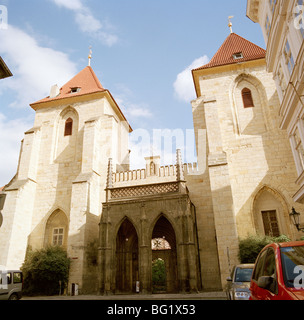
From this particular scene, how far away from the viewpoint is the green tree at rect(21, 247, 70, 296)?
52.1 feet

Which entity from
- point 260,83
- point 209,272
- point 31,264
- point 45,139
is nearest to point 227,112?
point 260,83

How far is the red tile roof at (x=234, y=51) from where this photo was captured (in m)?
20.4

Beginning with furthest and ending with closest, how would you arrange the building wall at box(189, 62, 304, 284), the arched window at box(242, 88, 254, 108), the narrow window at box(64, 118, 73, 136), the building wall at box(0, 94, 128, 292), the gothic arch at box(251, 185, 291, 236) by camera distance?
the narrow window at box(64, 118, 73, 136) → the arched window at box(242, 88, 254, 108) → the building wall at box(0, 94, 128, 292) → the gothic arch at box(251, 185, 291, 236) → the building wall at box(189, 62, 304, 284)

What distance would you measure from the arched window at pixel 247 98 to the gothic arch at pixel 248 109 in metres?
0.21

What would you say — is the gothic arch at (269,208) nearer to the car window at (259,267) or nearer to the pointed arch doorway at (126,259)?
the pointed arch doorway at (126,259)

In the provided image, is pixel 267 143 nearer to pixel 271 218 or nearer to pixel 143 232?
pixel 271 218

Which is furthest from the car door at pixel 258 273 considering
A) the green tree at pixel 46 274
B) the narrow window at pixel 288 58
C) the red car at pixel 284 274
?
the green tree at pixel 46 274

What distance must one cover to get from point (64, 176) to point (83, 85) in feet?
30.7

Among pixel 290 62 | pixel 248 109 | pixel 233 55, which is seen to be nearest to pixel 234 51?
pixel 233 55

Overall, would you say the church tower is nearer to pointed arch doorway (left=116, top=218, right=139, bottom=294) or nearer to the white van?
pointed arch doorway (left=116, top=218, right=139, bottom=294)

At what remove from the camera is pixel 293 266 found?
9.96 feet

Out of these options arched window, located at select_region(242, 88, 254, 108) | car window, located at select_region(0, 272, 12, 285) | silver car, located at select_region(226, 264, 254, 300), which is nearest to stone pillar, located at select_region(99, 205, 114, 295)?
car window, located at select_region(0, 272, 12, 285)

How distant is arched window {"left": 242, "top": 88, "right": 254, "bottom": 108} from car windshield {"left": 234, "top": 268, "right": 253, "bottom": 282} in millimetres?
14377

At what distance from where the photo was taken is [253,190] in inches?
659
